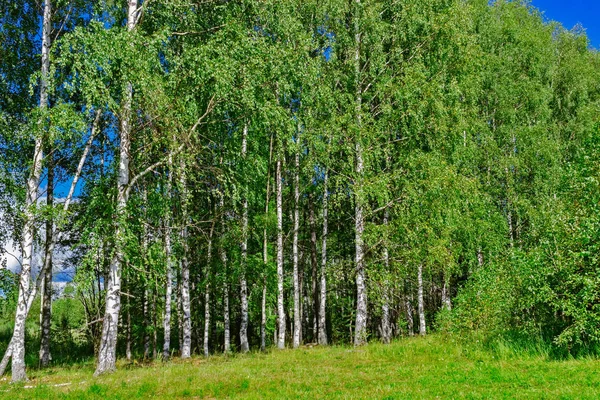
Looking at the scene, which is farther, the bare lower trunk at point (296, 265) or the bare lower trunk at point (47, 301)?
the bare lower trunk at point (296, 265)

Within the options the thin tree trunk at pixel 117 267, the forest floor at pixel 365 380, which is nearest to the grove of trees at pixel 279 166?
the thin tree trunk at pixel 117 267

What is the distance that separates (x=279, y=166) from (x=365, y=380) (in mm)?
12335

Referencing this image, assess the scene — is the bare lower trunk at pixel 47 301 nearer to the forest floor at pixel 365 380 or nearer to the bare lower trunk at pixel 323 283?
the forest floor at pixel 365 380

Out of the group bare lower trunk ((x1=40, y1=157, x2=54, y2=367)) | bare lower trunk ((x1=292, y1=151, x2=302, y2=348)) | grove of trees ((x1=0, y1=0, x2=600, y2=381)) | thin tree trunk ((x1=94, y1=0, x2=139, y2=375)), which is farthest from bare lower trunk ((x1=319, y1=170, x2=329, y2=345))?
bare lower trunk ((x1=40, y1=157, x2=54, y2=367))

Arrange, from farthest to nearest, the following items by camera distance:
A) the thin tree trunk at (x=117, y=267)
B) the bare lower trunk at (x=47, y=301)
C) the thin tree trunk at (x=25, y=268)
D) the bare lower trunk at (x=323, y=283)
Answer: the bare lower trunk at (x=323, y=283) < the bare lower trunk at (x=47, y=301) < the thin tree trunk at (x=117, y=267) < the thin tree trunk at (x=25, y=268)

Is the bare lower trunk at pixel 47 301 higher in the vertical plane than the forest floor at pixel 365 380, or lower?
higher

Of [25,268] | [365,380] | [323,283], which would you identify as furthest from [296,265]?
[25,268]

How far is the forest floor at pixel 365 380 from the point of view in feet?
32.9

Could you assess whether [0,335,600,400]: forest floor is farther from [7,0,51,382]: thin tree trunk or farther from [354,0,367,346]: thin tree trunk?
[354,0,367,346]: thin tree trunk

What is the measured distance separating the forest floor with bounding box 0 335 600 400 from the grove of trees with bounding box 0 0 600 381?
1.43m

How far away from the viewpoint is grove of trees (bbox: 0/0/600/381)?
549 inches

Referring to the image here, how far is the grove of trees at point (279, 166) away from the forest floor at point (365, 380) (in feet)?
4.70

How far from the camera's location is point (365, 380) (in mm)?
11875

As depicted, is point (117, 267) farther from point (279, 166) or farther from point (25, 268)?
point (279, 166)
